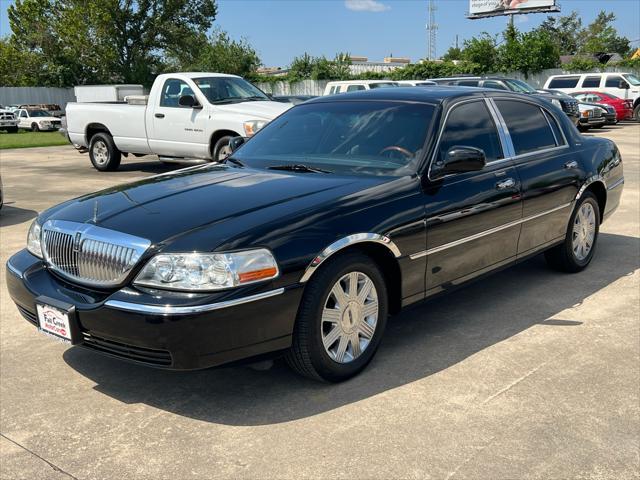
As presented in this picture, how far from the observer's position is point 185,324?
10.7 ft

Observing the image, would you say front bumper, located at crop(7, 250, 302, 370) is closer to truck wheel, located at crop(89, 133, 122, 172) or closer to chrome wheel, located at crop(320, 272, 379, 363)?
chrome wheel, located at crop(320, 272, 379, 363)

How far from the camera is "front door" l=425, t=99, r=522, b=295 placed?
14.4ft

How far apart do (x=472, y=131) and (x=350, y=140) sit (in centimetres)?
89

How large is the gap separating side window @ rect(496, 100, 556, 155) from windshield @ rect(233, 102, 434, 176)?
0.92 m

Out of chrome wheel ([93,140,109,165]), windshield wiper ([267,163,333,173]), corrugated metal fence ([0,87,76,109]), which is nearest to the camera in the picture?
windshield wiper ([267,163,333,173])

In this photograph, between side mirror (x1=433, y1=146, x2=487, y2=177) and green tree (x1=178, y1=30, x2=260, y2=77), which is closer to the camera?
side mirror (x1=433, y1=146, x2=487, y2=177)

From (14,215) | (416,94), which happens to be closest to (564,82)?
(14,215)

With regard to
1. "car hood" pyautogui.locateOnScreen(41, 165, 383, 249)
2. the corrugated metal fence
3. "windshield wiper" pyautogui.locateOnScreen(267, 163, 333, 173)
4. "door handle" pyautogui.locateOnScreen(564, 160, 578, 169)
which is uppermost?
the corrugated metal fence

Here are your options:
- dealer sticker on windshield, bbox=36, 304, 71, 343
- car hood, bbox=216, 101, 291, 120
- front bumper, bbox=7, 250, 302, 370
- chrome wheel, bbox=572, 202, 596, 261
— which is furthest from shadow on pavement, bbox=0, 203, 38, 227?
chrome wheel, bbox=572, 202, 596, 261

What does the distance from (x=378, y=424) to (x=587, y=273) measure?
3.48m

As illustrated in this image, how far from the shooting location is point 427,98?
4.83 meters

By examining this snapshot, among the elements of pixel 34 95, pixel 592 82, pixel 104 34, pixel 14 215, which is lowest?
pixel 14 215

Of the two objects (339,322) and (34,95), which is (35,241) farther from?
(34,95)

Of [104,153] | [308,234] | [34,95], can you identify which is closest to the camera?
[308,234]
